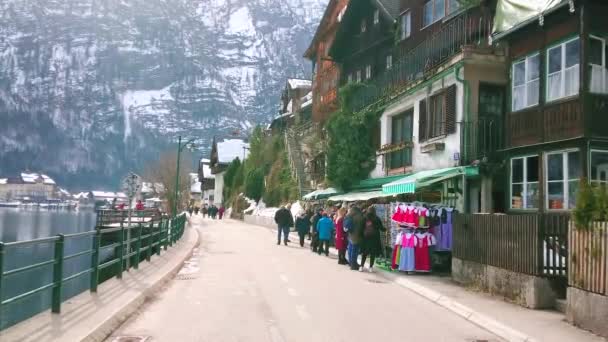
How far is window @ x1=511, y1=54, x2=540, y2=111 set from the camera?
17312 millimetres

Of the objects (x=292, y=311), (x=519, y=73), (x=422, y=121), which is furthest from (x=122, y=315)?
(x=422, y=121)

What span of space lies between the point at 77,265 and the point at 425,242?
21.6 meters

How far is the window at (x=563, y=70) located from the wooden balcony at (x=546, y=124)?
0.29 meters

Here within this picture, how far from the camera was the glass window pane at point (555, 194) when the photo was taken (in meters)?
16.2

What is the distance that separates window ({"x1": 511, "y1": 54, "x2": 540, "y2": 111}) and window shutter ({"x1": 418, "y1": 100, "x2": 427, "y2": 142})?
5732 millimetres

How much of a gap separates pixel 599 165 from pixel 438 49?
32.4ft

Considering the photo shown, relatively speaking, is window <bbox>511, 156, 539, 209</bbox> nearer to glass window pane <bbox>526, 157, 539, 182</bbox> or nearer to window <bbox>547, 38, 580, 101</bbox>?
glass window pane <bbox>526, 157, 539, 182</bbox>

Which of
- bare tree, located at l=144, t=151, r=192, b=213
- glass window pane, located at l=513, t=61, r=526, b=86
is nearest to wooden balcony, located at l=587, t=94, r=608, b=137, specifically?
glass window pane, located at l=513, t=61, r=526, b=86

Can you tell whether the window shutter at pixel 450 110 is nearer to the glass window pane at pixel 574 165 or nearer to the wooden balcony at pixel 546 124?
the wooden balcony at pixel 546 124

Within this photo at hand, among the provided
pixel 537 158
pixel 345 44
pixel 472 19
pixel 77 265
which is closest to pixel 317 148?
pixel 345 44

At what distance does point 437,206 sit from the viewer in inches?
666

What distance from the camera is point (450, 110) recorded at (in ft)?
70.7

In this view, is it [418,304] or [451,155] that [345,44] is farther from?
[418,304]

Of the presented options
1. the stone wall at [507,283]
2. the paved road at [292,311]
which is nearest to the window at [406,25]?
the paved road at [292,311]
